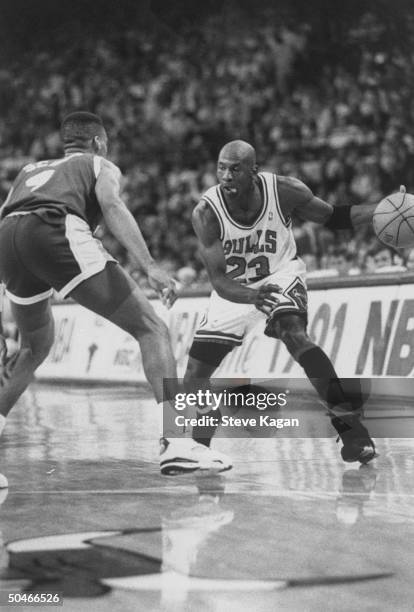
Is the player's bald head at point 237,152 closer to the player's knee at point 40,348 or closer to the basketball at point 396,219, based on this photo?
the basketball at point 396,219

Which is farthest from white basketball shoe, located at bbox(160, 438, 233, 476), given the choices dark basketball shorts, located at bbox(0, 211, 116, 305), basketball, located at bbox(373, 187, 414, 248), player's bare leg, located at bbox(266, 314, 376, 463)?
basketball, located at bbox(373, 187, 414, 248)

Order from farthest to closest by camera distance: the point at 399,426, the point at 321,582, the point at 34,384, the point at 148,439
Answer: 1. the point at 34,384
2. the point at 399,426
3. the point at 148,439
4. the point at 321,582

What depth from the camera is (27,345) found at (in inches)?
199

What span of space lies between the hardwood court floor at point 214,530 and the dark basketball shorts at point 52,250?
999 millimetres

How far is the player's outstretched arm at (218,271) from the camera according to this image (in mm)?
5066

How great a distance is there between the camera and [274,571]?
2.87 meters

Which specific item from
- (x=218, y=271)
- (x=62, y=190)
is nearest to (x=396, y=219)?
(x=218, y=271)

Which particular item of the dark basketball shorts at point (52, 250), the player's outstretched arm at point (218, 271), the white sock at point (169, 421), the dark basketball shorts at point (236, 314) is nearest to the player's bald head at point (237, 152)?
the player's outstretched arm at point (218, 271)

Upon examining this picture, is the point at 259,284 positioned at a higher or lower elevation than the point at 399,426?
higher

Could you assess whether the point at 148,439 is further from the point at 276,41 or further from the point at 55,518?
the point at 276,41

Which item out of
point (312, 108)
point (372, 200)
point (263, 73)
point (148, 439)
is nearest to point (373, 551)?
point (148, 439)

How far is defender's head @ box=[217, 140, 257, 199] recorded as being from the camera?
533 centimetres

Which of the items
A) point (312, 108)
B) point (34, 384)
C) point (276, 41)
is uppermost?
point (276, 41)

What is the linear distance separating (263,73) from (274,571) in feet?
58.0
